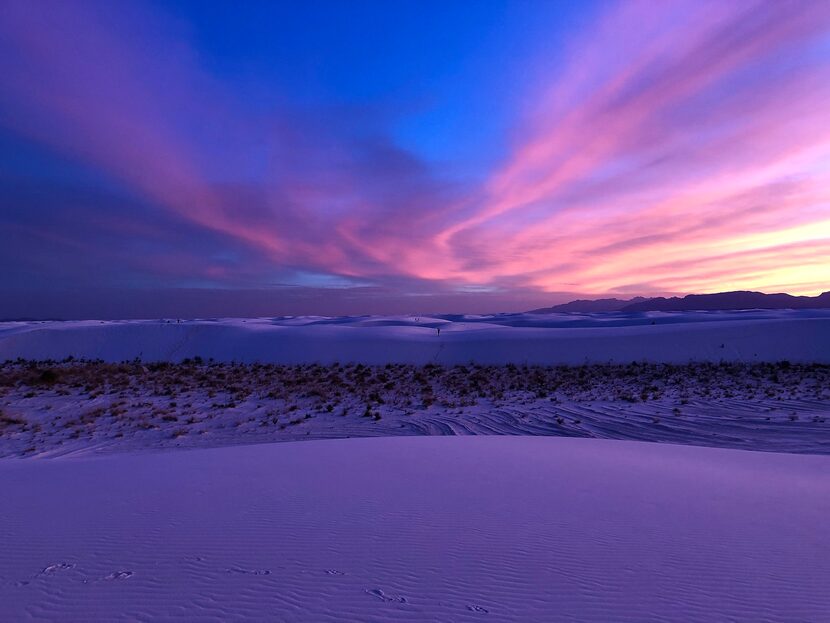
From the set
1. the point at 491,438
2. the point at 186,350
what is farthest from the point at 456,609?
the point at 186,350

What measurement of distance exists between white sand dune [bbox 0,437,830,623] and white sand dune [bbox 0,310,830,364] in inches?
788

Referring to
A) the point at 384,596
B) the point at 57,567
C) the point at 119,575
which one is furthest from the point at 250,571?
the point at 57,567

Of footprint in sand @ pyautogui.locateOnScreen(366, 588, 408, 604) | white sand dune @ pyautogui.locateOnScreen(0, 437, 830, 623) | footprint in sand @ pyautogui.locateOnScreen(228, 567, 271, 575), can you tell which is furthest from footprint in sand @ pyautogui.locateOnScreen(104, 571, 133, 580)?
footprint in sand @ pyautogui.locateOnScreen(366, 588, 408, 604)

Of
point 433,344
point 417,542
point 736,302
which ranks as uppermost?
point 736,302

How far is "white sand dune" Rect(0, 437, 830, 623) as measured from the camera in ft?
9.73

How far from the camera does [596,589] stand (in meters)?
3.16

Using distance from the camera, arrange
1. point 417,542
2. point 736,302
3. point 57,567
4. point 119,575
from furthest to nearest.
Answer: point 736,302
point 417,542
point 57,567
point 119,575

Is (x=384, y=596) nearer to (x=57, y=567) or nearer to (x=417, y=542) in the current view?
(x=417, y=542)

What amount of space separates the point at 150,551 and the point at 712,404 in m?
13.2

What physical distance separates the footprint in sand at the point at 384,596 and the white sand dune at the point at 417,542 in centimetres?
1

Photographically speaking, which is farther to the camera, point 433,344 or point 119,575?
point 433,344

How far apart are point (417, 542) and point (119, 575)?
2.14 m

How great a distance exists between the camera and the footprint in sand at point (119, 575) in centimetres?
329

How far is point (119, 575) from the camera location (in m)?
3.33
